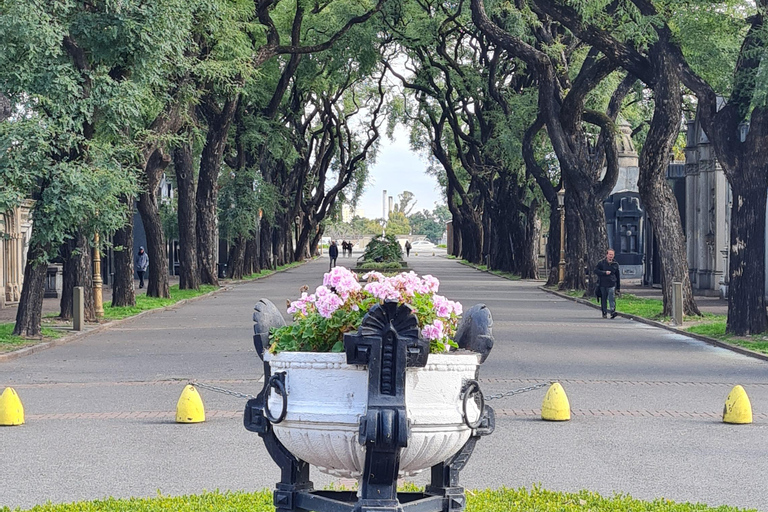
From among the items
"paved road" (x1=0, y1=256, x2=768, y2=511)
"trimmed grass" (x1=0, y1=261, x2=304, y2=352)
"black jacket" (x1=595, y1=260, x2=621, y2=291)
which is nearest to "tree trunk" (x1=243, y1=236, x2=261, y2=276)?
"trimmed grass" (x1=0, y1=261, x2=304, y2=352)

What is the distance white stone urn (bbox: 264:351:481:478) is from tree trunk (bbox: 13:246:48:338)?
1749 cm

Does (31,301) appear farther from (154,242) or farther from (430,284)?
(430,284)

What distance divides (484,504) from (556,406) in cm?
451

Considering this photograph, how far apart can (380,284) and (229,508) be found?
217 cm

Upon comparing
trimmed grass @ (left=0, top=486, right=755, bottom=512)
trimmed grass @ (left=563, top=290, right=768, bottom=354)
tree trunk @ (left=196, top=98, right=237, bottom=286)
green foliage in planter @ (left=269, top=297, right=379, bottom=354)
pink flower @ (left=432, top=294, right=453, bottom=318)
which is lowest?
trimmed grass @ (left=563, top=290, right=768, bottom=354)

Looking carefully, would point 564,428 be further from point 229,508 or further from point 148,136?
point 148,136

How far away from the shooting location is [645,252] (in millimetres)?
47625

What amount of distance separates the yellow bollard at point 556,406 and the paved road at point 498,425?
167mm

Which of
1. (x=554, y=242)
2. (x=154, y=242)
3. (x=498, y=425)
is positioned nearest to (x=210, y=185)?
(x=154, y=242)

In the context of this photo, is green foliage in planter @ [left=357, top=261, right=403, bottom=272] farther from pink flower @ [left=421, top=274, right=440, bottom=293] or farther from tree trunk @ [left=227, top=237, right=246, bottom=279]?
pink flower @ [left=421, top=274, right=440, bottom=293]

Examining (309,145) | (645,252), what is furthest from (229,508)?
(309,145)

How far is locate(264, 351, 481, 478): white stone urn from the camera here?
534 centimetres

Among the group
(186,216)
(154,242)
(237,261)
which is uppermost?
(186,216)

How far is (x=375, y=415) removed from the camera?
201 inches
